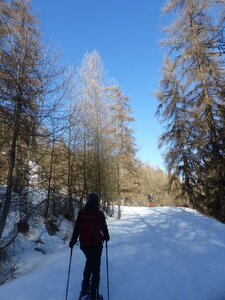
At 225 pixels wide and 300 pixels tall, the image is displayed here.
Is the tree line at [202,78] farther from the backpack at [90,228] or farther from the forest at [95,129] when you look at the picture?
the backpack at [90,228]

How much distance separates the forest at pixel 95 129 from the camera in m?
6.44

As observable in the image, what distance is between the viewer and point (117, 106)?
19.0 meters

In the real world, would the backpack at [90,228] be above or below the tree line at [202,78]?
below

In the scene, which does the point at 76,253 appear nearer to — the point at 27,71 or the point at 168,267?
the point at 168,267

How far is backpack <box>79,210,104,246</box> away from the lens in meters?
3.75

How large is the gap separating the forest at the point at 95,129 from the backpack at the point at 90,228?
314 cm

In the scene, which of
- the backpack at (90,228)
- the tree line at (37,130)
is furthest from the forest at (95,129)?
the backpack at (90,228)

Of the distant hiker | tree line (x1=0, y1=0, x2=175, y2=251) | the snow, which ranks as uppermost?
tree line (x1=0, y1=0, x2=175, y2=251)

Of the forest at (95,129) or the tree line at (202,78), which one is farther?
the tree line at (202,78)

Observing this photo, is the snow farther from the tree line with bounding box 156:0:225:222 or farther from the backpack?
the tree line with bounding box 156:0:225:222

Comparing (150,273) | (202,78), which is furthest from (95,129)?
(150,273)

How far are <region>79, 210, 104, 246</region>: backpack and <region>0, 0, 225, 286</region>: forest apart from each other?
3.14m

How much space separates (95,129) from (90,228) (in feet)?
33.9

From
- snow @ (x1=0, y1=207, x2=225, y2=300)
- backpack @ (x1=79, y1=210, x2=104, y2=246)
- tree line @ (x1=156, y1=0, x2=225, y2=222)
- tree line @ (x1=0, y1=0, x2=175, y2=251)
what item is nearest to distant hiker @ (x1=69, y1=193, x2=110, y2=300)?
backpack @ (x1=79, y1=210, x2=104, y2=246)
